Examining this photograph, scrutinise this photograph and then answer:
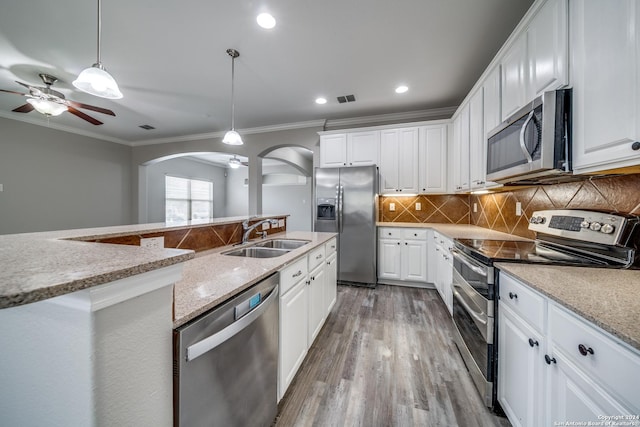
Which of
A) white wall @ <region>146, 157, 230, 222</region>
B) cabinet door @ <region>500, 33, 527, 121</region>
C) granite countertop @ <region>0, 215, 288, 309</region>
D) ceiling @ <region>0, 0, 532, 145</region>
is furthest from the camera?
white wall @ <region>146, 157, 230, 222</region>

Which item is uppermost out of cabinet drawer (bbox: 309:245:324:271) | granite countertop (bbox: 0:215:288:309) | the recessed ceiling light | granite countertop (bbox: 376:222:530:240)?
the recessed ceiling light

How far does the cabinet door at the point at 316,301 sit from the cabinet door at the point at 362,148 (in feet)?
6.94

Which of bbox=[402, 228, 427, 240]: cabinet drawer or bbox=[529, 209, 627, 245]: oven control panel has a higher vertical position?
bbox=[529, 209, 627, 245]: oven control panel

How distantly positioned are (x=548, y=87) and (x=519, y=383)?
5.38ft

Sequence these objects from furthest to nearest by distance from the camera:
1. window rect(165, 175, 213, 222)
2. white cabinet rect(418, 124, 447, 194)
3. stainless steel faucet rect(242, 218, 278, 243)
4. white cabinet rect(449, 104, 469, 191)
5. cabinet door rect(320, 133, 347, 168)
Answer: window rect(165, 175, 213, 222) → cabinet door rect(320, 133, 347, 168) → white cabinet rect(418, 124, 447, 194) → white cabinet rect(449, 104, 469, 191) → stainless steel faucet rect(242, 218, 278, 243)

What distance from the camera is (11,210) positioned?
396 cm

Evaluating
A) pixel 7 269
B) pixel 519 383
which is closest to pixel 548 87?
pixel 519 383

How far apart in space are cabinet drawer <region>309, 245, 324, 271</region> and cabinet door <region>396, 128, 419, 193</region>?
207 cm

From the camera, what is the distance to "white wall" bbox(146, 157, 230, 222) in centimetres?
644

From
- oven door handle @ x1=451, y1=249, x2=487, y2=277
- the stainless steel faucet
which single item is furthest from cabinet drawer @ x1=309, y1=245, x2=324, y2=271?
oven door handle @ x1=451, y1=249, x2=487, y2=277

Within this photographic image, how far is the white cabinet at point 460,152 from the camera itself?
2800 millimetres

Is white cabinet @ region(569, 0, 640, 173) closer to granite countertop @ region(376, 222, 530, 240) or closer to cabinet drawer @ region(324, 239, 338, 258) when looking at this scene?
granite countertop @ region(376, 222, 530, 240)

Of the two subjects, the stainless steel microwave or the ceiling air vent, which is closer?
the stainless steel microwave

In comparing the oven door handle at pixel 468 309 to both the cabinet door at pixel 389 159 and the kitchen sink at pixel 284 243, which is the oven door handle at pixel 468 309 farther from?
the cabinet door at pixel 389 159
